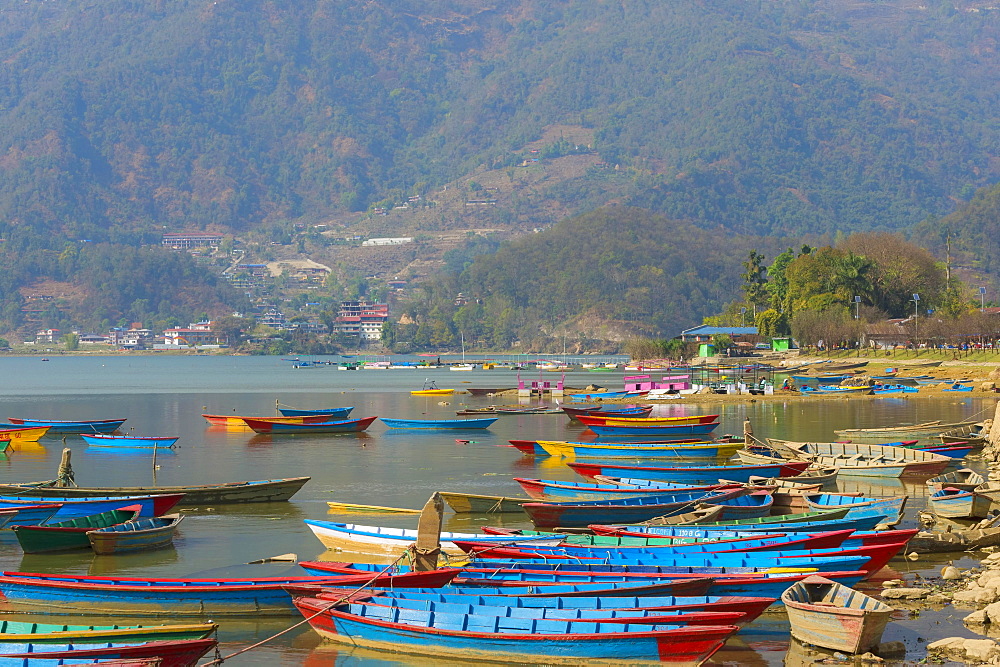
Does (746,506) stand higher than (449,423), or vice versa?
(746,506)

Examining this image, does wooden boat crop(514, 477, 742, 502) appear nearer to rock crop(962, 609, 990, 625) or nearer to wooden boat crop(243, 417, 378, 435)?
rock crop(962, 609, 990, 625)

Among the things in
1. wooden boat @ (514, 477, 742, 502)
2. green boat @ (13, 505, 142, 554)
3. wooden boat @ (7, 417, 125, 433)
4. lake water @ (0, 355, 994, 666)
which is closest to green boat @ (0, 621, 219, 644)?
lake water @ (0, 355, 994, 666)

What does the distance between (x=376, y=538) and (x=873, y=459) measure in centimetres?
1937

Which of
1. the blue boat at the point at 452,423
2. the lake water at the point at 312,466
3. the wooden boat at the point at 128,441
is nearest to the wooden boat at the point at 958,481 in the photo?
the lake water at the point at 312,466

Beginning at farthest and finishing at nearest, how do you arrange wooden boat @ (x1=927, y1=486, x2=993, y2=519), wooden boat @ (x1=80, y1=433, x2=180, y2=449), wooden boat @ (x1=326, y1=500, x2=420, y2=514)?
wooden boat @ (x1=80, y1=433, x2=180, y2=449), wooden boat @ (x1=326, y1=500, x2=420, y2=514), wooden boat @ (x1=927, y1=486, x2=993, y2=519)

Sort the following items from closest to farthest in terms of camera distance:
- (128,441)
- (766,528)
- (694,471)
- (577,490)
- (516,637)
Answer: (516,637) < (766,528) < (577,490) < (694,471) < (128,441)

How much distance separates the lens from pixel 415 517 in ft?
93.9

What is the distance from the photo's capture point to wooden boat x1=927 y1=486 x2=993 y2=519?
27.8m

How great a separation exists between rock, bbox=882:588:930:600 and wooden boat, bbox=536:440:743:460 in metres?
22.6

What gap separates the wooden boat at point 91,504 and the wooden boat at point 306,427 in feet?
101

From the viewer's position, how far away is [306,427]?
199ft

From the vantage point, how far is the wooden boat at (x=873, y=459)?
117 feet

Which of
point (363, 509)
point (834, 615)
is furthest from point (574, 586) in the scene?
point (363, 509)

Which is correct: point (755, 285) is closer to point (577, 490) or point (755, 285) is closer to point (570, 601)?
point (577, 490)
